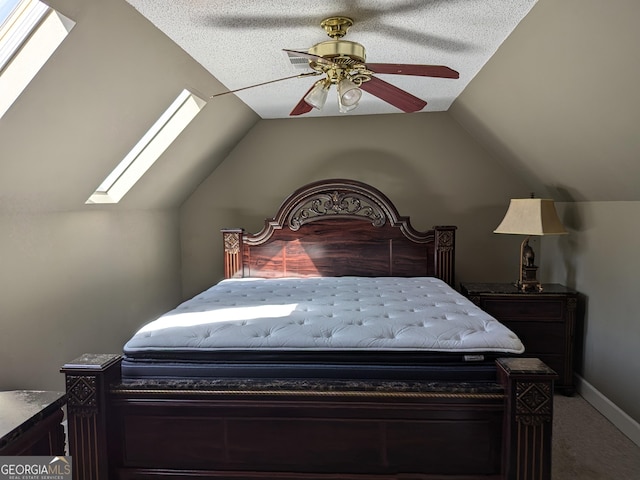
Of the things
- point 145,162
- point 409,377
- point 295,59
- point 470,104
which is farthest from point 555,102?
point 145,162

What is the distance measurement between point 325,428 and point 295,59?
1.61 m

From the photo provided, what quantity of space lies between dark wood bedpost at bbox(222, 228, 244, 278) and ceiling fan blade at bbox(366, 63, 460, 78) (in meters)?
2.18

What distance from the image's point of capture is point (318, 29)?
A: 2.20m

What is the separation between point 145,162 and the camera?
3416mm

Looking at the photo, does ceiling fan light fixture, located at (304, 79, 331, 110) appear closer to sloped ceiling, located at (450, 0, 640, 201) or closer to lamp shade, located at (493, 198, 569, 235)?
sloped ceiling, located at (450, 0, 640, 201)

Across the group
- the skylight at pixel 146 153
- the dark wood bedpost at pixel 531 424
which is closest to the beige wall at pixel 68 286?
the skylight at pixel 146 153

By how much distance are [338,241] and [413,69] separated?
199cm

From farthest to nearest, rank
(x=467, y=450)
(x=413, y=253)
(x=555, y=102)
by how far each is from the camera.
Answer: (x=413, y=253) < (x=555, y=102) < (x=467, y=450)

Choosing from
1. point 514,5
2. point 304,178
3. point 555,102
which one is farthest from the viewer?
point 304,178

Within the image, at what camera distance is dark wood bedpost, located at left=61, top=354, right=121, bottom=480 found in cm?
170

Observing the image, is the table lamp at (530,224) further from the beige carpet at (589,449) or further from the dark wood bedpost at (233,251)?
the dark wood bedpost at (233,251)

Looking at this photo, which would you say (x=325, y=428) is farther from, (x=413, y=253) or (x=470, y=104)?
(x=470, y=104)

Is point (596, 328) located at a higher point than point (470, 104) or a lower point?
lower

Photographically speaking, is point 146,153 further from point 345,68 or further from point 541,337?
point 541,337
